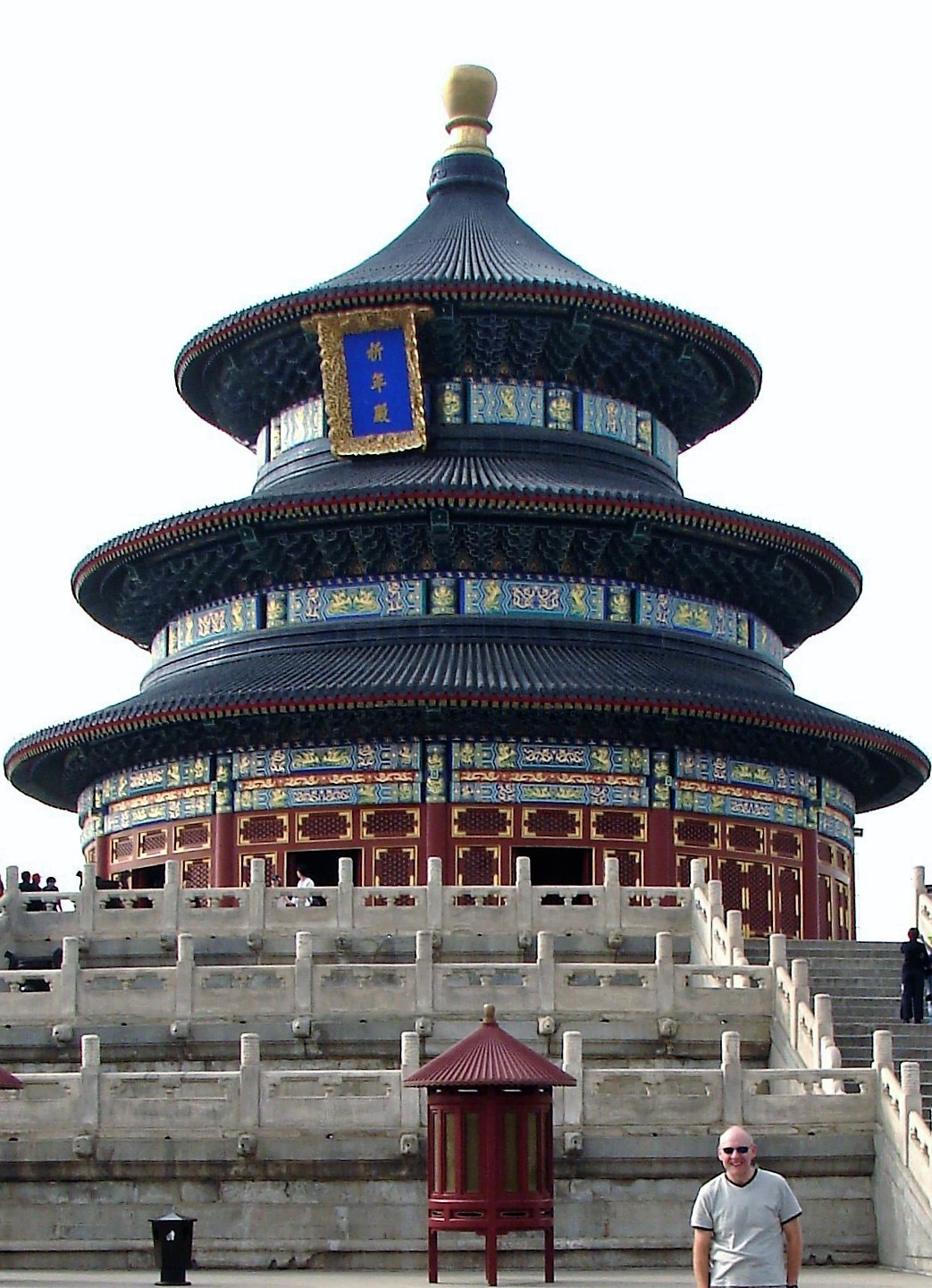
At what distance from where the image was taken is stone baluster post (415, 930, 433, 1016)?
25.5 metres

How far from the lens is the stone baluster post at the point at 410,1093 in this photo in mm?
22781

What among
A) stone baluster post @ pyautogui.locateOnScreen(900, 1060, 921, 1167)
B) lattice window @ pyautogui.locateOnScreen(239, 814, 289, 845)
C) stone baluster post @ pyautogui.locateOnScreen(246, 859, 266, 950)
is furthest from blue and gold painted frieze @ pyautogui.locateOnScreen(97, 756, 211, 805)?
stone baluster post @ pyautogui.locateOnScreen(900, 1060, 921, 1167)

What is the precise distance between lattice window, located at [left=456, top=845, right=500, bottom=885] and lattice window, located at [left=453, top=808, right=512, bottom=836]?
0.25 meters

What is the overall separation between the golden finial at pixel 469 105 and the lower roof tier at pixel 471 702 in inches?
569

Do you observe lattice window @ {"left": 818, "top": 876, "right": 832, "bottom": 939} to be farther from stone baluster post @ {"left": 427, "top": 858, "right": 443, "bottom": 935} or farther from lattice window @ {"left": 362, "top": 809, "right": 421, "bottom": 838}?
stone baluster post @ {"left": 427, "top": 858, "right": 443, "bottom": 935}

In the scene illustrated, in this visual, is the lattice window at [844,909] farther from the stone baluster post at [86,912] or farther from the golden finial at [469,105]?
the golden finial at [469,105]

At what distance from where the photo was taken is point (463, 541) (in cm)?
4241

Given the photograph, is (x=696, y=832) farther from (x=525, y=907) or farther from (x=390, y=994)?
(x=390, y=994)

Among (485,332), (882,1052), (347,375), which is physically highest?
(485,332)

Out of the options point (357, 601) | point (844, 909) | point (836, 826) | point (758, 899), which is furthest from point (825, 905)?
point (357, 601)

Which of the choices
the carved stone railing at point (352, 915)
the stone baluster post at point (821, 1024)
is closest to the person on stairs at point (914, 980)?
the stone baluster post at point (821, 1024)

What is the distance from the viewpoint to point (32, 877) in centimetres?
3675

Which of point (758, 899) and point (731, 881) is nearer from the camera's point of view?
point (731, 881)

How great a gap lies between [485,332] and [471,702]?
10009 millimetres
